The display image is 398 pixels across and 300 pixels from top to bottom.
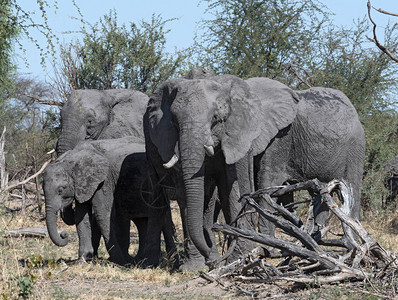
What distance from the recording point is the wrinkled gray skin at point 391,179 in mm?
14828

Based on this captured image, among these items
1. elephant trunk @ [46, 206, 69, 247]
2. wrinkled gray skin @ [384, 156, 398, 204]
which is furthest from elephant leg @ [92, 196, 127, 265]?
wrinkled gray skin @ [384, 156, 398, 204]

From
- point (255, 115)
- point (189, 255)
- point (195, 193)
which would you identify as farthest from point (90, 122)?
point (195, 193)

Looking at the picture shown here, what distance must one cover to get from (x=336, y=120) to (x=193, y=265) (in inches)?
126

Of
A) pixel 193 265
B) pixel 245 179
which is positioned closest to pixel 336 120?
pixel 245 179

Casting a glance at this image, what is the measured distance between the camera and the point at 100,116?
442 inches

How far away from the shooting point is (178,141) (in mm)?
7629

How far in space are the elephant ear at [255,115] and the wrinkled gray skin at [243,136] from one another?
11 millimetres

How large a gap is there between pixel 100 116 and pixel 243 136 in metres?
3.72

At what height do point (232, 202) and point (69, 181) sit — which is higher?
point (69, 181)

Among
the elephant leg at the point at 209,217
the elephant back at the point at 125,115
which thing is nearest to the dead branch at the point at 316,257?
the elephant leg at the point at 209,217

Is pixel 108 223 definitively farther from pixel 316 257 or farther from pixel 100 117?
pixel 316 257

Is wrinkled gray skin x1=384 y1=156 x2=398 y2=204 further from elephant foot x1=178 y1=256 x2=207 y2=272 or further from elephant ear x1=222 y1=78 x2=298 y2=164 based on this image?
elephant foot x1=178 y1=256 x2=207 y2=272

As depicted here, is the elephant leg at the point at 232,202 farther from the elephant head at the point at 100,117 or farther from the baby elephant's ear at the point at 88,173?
the elephant head at the point at 100,117

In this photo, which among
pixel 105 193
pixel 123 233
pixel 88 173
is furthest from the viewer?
pixel 123 233
